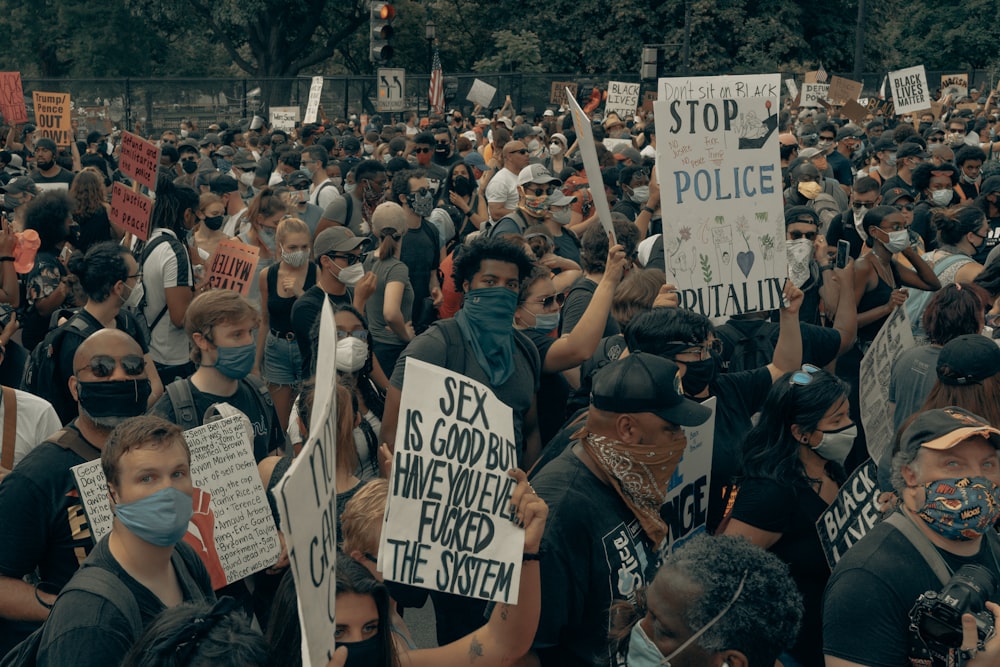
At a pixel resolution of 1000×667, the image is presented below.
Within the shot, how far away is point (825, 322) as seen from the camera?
7223 mm

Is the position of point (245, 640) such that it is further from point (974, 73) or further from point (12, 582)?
point (974, 73)

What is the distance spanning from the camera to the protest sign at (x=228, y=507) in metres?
4.05

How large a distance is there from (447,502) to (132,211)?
17.8 ft

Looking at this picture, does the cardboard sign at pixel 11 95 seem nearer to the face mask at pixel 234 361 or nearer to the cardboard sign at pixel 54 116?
the cardboard sign at pixel 54 116

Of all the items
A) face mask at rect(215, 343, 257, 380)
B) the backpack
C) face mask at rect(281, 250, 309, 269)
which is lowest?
the backpack

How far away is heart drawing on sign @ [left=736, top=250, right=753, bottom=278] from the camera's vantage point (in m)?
5.94

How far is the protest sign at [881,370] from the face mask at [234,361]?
103 inches

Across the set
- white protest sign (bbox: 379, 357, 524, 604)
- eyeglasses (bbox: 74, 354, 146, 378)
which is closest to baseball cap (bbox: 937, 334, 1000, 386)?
white protest sign (bbox: 379, 357, 524, 604)

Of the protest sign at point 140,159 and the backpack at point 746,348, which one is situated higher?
the protest sign at point 140,159

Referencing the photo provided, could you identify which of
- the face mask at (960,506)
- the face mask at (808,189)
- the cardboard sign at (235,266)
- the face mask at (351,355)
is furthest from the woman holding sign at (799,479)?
the face mask at (808,189)

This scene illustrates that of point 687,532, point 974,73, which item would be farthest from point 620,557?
point 974,73

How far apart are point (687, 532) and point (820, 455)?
0.54 metres

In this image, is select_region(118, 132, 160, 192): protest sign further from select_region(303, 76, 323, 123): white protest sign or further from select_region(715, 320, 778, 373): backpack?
select_region(303, 76, 323, 123): white protest sign

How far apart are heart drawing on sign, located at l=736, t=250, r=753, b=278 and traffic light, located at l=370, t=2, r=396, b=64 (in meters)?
13.0
